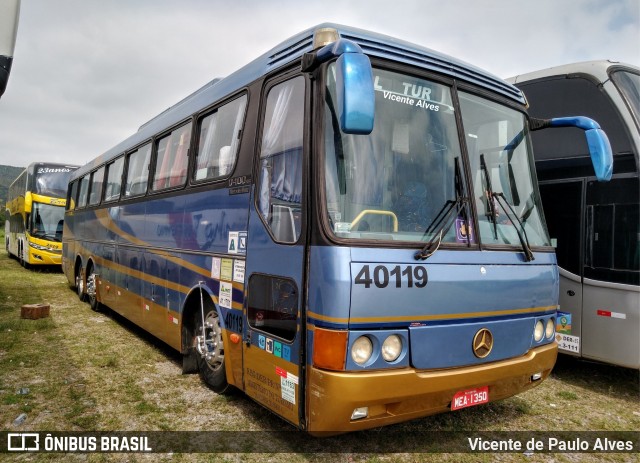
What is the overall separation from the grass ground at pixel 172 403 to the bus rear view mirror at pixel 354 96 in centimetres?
255

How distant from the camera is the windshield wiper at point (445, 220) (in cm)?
349

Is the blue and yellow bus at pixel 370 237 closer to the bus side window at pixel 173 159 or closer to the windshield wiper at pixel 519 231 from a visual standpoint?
the windshield wiper at pixel 519 231

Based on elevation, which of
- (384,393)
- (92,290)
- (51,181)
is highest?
(51,181)

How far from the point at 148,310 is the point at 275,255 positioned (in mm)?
3702

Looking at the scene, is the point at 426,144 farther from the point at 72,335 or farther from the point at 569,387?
the point at 72,335

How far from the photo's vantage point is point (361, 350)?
325cm

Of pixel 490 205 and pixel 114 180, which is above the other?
pixel 114 180

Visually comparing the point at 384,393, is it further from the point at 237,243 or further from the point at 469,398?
the point at 237,243

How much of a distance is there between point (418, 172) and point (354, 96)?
3.29 ft

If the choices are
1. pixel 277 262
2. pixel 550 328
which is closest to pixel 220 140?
pixel 277 262

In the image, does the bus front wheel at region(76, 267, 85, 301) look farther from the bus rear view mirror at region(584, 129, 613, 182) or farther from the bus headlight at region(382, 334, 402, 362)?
the bus rear view mirror at region(584, 129, 613, 182)

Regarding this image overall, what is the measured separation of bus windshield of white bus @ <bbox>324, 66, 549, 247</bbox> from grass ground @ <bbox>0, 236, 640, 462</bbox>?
1.82 metres

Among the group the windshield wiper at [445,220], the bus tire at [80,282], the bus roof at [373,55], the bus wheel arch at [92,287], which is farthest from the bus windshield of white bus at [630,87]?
the bus tire at [80,282]

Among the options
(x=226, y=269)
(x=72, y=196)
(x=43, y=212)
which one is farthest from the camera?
(x=43, y=212)
